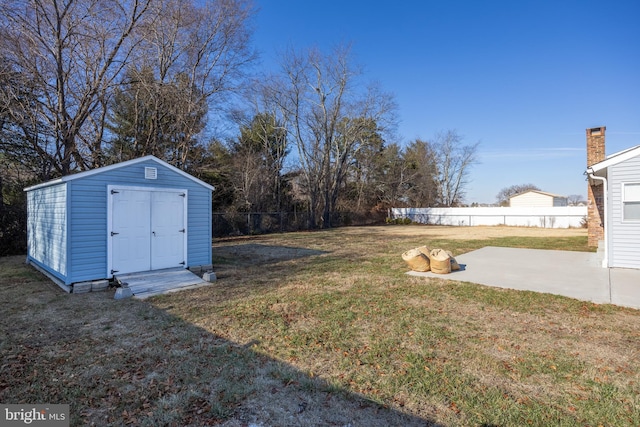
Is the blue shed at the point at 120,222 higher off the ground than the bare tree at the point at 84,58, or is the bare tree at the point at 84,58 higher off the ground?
the bare tree at the point at 84,58

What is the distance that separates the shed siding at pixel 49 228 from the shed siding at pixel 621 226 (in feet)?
38.5

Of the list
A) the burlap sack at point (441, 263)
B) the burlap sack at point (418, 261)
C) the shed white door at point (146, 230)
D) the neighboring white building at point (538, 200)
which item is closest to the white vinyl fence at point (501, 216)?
the neighboring white building at point (538, 200)

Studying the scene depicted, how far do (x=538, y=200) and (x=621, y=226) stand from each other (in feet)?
101

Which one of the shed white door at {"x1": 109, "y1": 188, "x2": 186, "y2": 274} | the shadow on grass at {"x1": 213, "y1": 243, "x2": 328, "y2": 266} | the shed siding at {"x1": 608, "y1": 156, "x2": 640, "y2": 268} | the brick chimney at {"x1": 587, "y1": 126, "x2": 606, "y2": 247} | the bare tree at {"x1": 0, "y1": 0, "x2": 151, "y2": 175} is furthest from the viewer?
the brick chimney at {"x1": 587, "y1": 126, "x2": 606, "y2": 247}

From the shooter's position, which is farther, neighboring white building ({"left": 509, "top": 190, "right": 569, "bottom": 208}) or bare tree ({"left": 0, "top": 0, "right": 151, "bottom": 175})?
neighboring white building ({"left": 509, "top": 190, "right": 569, "bottom": 208})

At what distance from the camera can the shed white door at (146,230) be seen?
6336mm

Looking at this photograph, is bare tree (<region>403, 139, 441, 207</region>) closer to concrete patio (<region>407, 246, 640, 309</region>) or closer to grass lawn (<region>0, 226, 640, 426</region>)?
concrete patio (<region>407, 246, 640, 309</region>)

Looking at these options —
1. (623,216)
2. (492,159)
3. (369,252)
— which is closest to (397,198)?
(492,159)

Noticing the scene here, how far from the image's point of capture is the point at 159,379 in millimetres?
2781

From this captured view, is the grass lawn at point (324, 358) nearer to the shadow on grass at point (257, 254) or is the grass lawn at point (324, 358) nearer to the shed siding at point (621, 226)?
the shadow on grass at point (257, 254)

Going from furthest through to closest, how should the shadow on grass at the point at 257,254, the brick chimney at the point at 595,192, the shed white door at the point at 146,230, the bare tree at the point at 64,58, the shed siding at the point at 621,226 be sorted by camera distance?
1. the brick chimney at the point at 595,192
2. the bare tree at the point at 64,58
3. the shadow on grass at the point at 257,254
4. the shed siding at the point at 621,226
5. the shed white door at the point at 146,230

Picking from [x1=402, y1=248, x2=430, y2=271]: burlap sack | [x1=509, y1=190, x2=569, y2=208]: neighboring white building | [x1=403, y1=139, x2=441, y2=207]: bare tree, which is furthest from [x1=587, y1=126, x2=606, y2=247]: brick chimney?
[x1=509, y1=190, x2=569, y2=208]: neighboring white building

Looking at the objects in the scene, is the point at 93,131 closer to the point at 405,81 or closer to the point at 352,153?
the point at 405,81

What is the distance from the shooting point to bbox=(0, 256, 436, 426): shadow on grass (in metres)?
2.28
